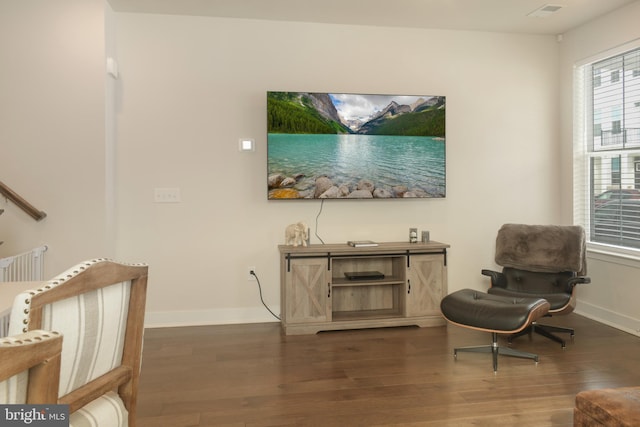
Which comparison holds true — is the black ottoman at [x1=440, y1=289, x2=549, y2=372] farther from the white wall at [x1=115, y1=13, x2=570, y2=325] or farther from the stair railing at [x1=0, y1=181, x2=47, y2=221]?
the stair railing at [x1=0, y1=181, x2=47, y2=221]

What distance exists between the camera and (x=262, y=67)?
426 cm

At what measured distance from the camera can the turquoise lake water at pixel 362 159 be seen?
13.6ft

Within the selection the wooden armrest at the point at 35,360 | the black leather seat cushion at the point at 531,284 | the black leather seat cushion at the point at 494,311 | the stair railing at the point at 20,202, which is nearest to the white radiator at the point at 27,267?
the stair railing at the point at 20,202

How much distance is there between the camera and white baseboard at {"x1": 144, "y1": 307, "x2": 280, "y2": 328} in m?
4.18

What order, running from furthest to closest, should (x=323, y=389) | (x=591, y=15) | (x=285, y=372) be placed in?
(x=591, y=15)
(x=285, y=372)
(x=323, y=389)

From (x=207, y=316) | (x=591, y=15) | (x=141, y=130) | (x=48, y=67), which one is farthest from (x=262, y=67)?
(x=591, y=15)

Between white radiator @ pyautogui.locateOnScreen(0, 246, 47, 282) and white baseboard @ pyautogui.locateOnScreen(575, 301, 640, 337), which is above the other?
white radiator @ pyautogui.locateOnScreen(0, 246, 47, 282)

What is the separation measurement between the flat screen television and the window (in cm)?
144

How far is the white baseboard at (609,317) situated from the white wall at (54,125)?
14.4ft

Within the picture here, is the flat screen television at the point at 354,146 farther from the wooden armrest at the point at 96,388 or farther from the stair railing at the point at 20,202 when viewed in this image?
the wooden armrest at the point at 96,388

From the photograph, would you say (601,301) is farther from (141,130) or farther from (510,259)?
(141,130)

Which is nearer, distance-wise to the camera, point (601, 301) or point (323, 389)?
point (323, 389)

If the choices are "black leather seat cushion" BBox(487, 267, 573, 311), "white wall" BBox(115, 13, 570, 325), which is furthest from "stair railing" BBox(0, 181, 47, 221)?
"black leather seat cushion" BBox(487, 267, 573, 311)

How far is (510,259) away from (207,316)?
2770 millimetres
